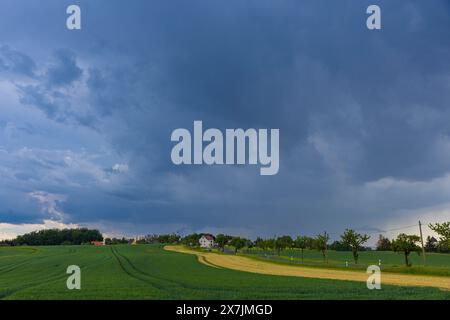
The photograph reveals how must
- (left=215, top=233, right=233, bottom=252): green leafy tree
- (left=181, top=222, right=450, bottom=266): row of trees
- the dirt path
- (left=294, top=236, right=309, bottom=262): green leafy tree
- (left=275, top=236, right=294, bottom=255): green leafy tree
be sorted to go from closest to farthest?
the dirt path < (left=181, top=222, right=450, bottom=266): row of trees < (left=294, top=236, right=309, bottom=262): green leafy tree < (left=275, top=236, right=294, bottom=255): green leafy tree < (left=215, top=233, right=233, bottom=252): green leafy tree

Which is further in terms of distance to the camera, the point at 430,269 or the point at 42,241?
the point at 42,241

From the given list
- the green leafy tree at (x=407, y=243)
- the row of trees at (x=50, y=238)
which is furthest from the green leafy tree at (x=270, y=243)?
the row of trees at (x=50, y=238)

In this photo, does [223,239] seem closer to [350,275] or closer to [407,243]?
[407,243]

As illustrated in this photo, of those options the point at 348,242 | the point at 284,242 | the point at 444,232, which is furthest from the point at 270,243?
the point at 444,232

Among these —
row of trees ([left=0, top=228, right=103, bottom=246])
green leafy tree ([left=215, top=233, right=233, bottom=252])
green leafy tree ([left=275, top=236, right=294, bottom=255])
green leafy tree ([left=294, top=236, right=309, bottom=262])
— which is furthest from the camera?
row of trees ([left=0, top=228, right=103, bottom=246])

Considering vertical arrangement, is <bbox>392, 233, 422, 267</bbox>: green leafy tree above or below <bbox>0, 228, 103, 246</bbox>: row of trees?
above

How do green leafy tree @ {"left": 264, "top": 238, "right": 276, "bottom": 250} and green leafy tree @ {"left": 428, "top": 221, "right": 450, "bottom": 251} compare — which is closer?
green leafy tree @ {"left": 428, "top": 221, "right": 450, "bottom": 251}

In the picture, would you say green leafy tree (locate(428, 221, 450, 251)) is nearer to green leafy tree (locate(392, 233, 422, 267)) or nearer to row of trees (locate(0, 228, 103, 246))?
green leafy tree (locate(392, 233, 422, 267))

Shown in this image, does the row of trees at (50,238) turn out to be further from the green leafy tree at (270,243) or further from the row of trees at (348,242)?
the green leafy tree at (270,243)

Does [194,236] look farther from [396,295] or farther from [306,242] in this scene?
[396,295]

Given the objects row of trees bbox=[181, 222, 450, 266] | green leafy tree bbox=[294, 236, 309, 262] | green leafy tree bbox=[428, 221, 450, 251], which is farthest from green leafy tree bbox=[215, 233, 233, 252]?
green leafy tree bbox=[428, 221, 450, 251]
